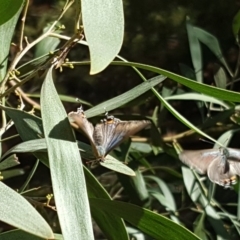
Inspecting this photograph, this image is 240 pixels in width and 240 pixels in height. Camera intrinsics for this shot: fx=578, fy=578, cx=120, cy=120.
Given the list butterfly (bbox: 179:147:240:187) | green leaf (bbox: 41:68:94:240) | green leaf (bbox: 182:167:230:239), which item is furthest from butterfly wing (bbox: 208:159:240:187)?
green leaf (bbox: 41:68:94:240)

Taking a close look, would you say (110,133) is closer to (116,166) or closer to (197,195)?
(116,166)

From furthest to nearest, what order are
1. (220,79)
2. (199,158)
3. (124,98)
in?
(220,79) < (199,158) < (124,98)

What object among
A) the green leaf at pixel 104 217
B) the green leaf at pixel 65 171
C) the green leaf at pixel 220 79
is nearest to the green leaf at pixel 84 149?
the green leaf at pixel 104 217

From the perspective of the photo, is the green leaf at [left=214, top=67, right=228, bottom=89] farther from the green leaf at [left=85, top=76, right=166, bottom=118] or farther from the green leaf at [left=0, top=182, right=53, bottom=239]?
the green leaf at [left=0, top=182, right=53, bottom=239]

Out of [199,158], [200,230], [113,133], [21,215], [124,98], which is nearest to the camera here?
[21,215]

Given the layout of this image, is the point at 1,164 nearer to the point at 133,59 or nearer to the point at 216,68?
the point at 216,68

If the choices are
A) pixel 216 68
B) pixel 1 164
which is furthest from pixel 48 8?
pixel 1 164

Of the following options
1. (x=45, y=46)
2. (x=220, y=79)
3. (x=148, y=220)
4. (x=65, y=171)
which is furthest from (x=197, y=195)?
(x=65, y=171)
